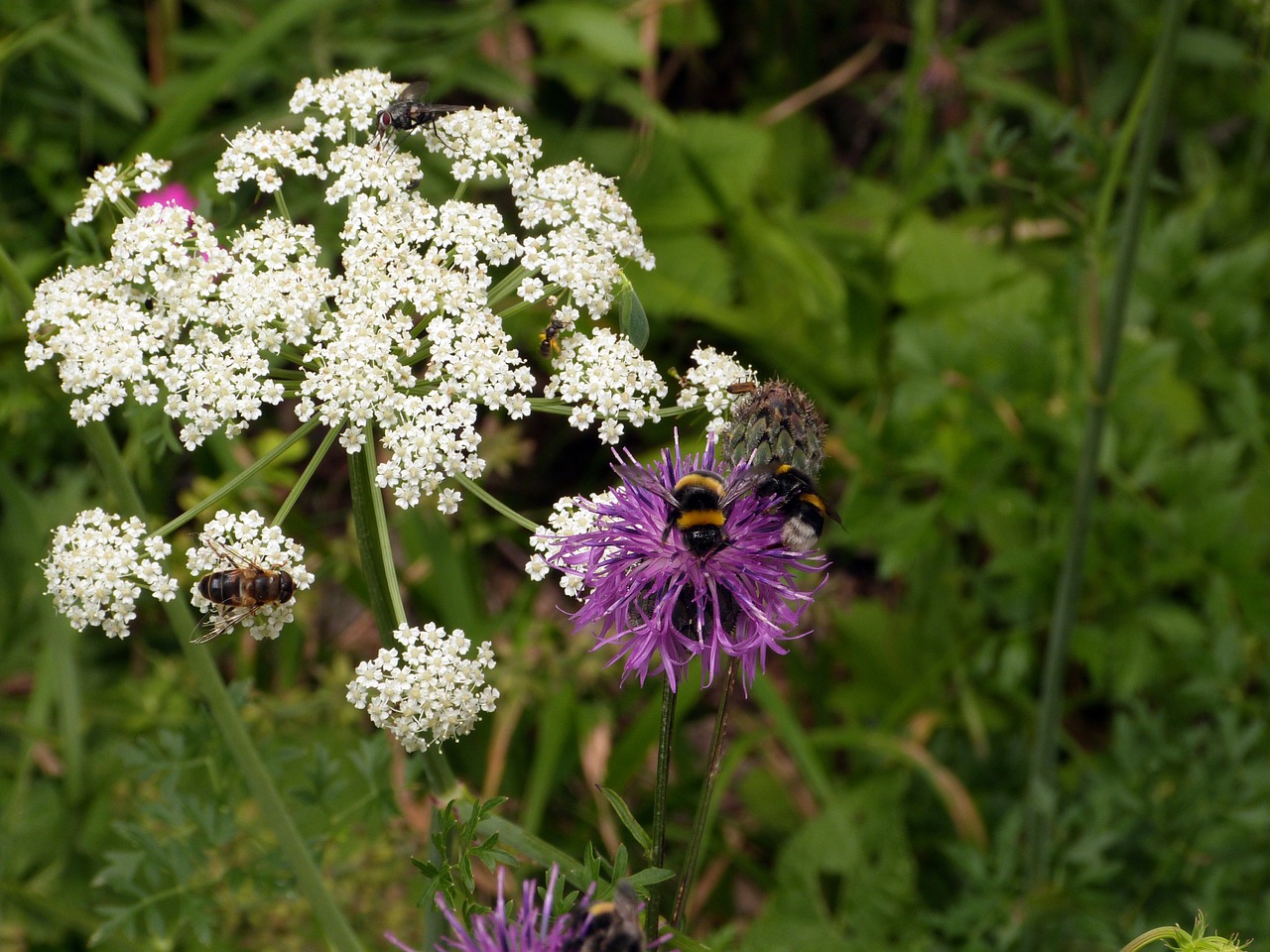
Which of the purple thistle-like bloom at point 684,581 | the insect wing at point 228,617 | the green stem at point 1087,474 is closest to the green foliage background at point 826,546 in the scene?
the green stem at point 1087,474

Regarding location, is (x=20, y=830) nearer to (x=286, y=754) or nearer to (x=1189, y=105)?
(x=286, y=754)

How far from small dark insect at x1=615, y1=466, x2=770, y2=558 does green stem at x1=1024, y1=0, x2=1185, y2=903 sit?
6.62 feet

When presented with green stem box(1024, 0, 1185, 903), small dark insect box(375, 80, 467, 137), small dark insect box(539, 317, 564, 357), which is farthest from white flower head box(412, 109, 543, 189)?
green stem box(1024, 0, 1185, 903)

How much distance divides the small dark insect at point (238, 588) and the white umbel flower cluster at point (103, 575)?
0.08 m

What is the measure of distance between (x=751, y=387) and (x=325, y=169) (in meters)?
1.11

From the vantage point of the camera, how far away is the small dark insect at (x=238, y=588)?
7.73 feet

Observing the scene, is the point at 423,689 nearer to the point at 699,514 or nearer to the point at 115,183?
the point at 699,514

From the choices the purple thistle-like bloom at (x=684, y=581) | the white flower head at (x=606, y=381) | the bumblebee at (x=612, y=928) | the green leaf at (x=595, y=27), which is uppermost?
the green leaf at (x=595, y=27)

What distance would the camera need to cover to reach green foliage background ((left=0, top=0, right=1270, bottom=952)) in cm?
420

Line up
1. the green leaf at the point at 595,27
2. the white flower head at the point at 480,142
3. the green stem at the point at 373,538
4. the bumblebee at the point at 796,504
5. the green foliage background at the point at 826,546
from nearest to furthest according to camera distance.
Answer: the bumblebee at the point at 796,504 → the green stem at the point at 373,538 → the white flower head at the point at 480,142 → the green foliage background at the point at 826,546 → the green leaf at the point at 595,27

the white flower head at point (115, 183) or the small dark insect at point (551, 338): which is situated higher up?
the white flower head at point (115, 183)

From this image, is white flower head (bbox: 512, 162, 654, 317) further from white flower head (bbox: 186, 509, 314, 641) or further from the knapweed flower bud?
white flower head (bbox: 186, 509, 314, 641)

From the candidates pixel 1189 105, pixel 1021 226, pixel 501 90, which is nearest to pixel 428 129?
pixel 501 90

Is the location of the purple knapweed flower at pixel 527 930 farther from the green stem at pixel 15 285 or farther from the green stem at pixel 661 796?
the green stem at pixel 15 285
